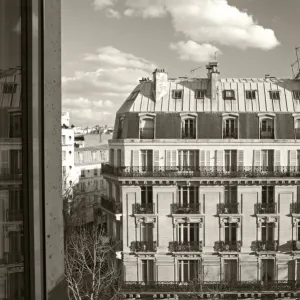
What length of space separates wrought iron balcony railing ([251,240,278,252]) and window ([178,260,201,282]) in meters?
1.09

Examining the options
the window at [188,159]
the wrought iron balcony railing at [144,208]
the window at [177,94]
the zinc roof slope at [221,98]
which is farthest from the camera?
the window at [177,94]

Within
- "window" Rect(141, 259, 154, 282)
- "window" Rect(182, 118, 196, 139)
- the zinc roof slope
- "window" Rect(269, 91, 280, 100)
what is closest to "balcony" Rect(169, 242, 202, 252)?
"window" Rect(141, 259, 154, 282)

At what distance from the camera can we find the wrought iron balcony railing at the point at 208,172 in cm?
732

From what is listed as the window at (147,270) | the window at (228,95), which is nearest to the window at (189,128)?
the window at (228,95)

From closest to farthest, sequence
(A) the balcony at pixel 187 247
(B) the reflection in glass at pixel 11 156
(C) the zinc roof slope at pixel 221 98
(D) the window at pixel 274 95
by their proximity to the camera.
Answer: (B) the reflection in glass at pixel 11 156 → (A) the balcony at pixel 187 247 → (C) the zinc roof slope at pixel 221 98 → (D) the window at pixel 274 95

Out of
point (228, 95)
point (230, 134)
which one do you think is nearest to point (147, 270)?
point (230, 134)

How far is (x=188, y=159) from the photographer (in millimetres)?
7477

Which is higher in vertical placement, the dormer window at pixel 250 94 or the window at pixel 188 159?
the dormer window at pixel 250 94

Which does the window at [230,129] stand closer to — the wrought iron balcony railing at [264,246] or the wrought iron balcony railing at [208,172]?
the wrought iron balcony railing at [208,172]

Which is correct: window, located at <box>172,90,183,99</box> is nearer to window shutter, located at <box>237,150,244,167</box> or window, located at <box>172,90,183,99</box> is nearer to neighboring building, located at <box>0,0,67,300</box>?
window shutter, located at <box>237,150,244,167</box>

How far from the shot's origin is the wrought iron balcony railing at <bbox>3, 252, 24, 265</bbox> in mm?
630

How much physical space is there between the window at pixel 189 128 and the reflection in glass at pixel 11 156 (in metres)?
6.90

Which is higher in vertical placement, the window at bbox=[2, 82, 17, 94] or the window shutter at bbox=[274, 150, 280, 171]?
the window at bbox=[2, 82, 17, 94]

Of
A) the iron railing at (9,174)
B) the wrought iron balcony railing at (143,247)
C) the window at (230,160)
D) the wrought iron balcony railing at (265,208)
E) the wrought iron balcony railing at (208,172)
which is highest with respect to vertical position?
the iron railing at (9,174)
